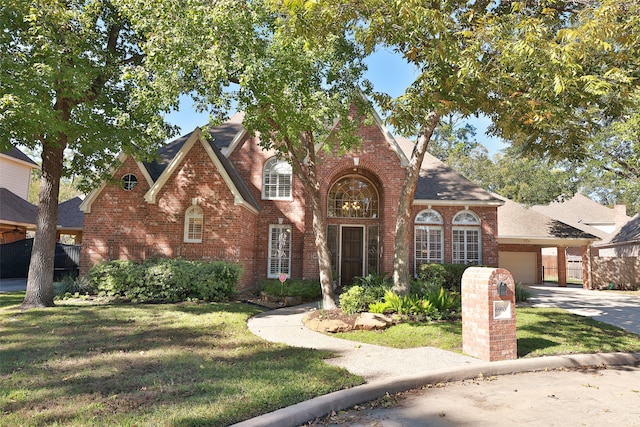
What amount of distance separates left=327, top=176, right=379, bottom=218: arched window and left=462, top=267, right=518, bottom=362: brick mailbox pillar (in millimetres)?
10825

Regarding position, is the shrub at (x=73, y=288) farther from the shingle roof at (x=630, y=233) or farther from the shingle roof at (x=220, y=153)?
the shingle roof at (x=630, y=233)

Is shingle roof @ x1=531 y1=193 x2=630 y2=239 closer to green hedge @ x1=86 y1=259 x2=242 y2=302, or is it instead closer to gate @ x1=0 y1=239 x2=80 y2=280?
green hedge @ x1=86 y1=259 x2=242 y2=302

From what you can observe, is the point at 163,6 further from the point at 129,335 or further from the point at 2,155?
the point at 2,155

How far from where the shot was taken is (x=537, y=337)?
8.48 metres

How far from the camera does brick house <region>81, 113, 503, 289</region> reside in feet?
46.3

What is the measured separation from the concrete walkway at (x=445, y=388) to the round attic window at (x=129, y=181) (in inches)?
353

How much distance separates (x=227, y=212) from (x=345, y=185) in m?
5.96

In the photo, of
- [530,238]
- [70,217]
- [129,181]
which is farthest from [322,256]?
[70,217]

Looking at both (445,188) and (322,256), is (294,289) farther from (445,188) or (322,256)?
(445,188)

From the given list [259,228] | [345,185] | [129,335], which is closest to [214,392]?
[129,335]

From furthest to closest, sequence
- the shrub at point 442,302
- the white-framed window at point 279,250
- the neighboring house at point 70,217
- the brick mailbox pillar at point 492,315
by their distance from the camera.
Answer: the neighboring house at point 70,217 < the white-framed window at point 279,250 < the shrub at point 442,302 < the brick mailbox pillar at point 492,315

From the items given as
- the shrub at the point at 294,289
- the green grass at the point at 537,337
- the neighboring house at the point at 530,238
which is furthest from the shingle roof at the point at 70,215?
the neighboring house at the point at 530,238

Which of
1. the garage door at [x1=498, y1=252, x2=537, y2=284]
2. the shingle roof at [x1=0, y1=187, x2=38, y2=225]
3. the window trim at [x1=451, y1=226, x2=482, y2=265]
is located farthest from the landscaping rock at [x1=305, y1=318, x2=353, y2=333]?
the shingle roof at [x1=0, y1=187, x2=38, y2=225]

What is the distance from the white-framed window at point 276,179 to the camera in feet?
56.9
